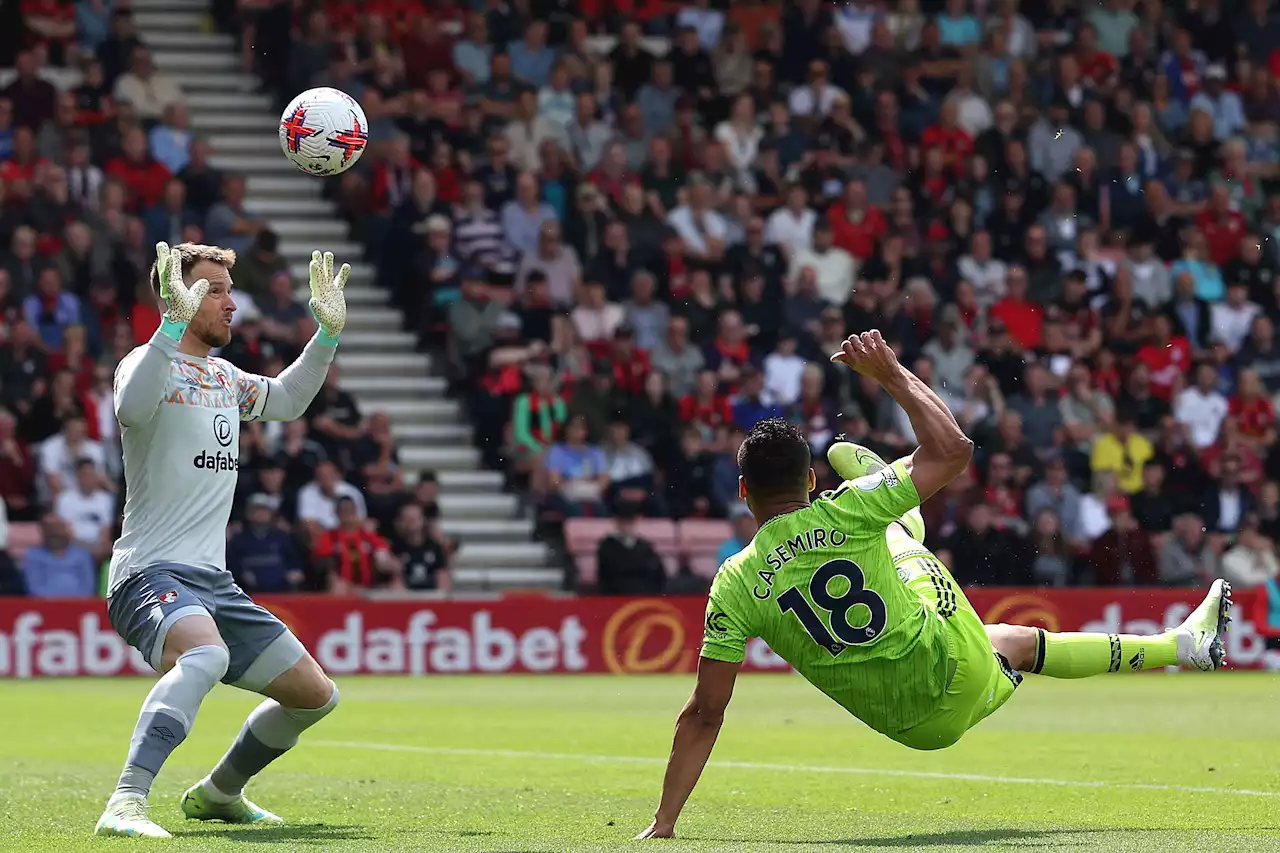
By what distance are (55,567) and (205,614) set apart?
1218cm

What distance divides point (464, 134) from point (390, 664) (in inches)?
273

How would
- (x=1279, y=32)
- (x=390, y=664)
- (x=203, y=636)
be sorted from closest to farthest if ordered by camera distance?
(x=203, y=636)
(x=390, y=664)
(x=1279, y=32)

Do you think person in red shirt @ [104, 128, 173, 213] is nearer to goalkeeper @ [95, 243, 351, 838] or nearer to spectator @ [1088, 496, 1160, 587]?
spectator @ [1088, 496, 1160, 587]

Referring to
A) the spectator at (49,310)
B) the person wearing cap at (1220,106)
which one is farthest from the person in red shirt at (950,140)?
the spectator at (49,310)

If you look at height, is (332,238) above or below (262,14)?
below

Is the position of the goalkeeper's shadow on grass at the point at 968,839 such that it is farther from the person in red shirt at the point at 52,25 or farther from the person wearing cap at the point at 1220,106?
the person wearing cap at the point at 1220,106

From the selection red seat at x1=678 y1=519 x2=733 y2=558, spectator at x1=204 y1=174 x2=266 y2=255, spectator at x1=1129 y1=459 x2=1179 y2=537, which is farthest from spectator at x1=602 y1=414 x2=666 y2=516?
spectator at x1=1129 y1=459 x2=1179 y2=537

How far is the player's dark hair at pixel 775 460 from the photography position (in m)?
7.89

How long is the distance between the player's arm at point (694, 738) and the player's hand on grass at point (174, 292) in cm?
235

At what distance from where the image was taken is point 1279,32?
29516 millimetres

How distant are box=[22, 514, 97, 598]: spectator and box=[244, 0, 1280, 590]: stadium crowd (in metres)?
4.91

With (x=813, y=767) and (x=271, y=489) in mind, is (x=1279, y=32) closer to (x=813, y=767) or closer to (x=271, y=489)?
(x=271, y=489)

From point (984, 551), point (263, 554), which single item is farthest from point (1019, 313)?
point (263, 554)

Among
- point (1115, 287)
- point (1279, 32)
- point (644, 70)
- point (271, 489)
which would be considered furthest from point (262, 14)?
point (1279, 32)
